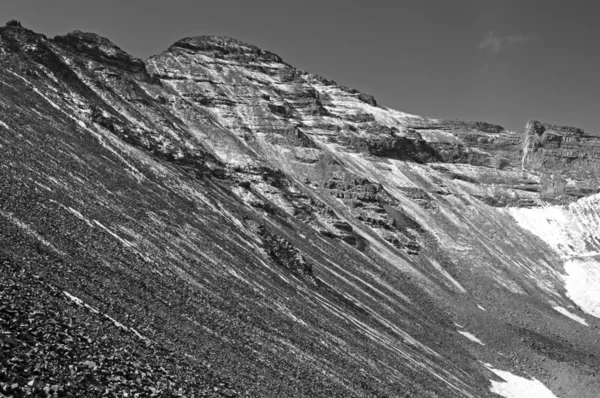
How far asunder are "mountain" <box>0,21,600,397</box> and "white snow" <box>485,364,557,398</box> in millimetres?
452

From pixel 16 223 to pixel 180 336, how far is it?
13013 millimetres

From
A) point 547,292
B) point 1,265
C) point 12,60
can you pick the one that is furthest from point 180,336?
point 547,292

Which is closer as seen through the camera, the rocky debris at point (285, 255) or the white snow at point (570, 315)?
the rocky debris at point (285, 255)

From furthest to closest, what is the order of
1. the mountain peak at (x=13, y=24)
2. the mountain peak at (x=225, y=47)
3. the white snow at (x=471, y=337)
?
1. the mountain peak at (x=225, y=47)
2. the mountain peak at (x=13, y=24)
3. the white snow at (x=471, y=337)

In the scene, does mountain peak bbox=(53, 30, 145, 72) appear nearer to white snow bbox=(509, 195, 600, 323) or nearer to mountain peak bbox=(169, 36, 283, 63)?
mountain peak bbox=(169, 36, 283, 63)

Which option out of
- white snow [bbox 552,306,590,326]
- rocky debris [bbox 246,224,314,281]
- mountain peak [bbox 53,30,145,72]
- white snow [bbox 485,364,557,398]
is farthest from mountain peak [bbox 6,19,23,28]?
white snow [bbox 552,306,590,326]

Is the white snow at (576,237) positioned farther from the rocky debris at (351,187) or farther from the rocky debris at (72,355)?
the rocky debris at (72,355)

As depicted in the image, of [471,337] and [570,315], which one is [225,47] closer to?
[570,315]

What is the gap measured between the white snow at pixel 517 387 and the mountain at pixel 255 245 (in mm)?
452

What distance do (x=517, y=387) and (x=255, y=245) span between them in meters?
36.8

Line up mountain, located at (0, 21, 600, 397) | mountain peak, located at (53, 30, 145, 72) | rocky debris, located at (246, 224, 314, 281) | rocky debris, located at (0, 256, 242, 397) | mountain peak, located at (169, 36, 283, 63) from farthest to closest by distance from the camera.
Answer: mountain peak, located at (169, 36, 283, 63), mountain peak, located at (53, 30, 145, 72), rocky debris, located at (246, 224, 314, 281), mountain, located at (0, 21, 600, 397), rocky debris, located at (0, 256, 242, 397)

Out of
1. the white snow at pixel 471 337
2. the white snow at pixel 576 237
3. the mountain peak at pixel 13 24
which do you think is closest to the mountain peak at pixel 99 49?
the mountain peak at pixel 13 24

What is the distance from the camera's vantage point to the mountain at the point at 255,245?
23.3m

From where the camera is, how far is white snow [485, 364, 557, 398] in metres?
60.7
